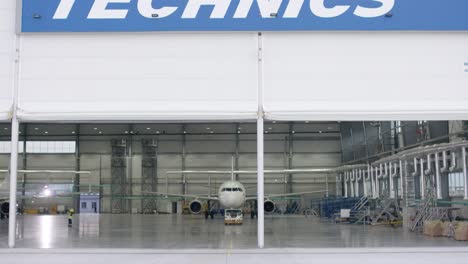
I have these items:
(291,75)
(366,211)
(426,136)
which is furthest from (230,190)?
(291,75)

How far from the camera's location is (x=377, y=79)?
19.8 meters

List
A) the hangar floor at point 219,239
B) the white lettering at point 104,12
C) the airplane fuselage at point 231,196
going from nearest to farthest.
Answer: the white lettering at point 104,12 → the hangar floor at point 219,239 → the airplane fuselage at point 231,196

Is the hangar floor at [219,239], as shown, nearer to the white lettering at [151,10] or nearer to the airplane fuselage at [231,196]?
the white lettering at [151,10]

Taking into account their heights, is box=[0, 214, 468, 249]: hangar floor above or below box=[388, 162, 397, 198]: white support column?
below

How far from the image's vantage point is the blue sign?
1950cm

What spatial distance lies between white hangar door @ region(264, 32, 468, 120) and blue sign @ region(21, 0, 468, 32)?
461 mm

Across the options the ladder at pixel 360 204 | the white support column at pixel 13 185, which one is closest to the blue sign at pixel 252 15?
the white support column at pixel 13 185

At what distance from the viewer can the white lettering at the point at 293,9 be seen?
768 inches

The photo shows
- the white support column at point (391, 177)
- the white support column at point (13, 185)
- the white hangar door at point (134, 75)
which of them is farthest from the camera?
the white support column at point (391, 177)

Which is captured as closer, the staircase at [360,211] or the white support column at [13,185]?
the white support column at [13,185]

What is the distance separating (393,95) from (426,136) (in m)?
23.0

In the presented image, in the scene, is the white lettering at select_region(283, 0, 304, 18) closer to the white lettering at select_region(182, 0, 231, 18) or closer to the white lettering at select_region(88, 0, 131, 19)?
the white lettering at select_region(182, 0, 231, 18)

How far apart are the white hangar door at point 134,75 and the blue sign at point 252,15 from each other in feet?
1.59

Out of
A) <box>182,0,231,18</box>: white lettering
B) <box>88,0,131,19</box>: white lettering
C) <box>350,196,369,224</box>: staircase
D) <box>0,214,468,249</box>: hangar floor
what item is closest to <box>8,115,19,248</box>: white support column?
<box>0,214,468,249</box>: hangar floor
